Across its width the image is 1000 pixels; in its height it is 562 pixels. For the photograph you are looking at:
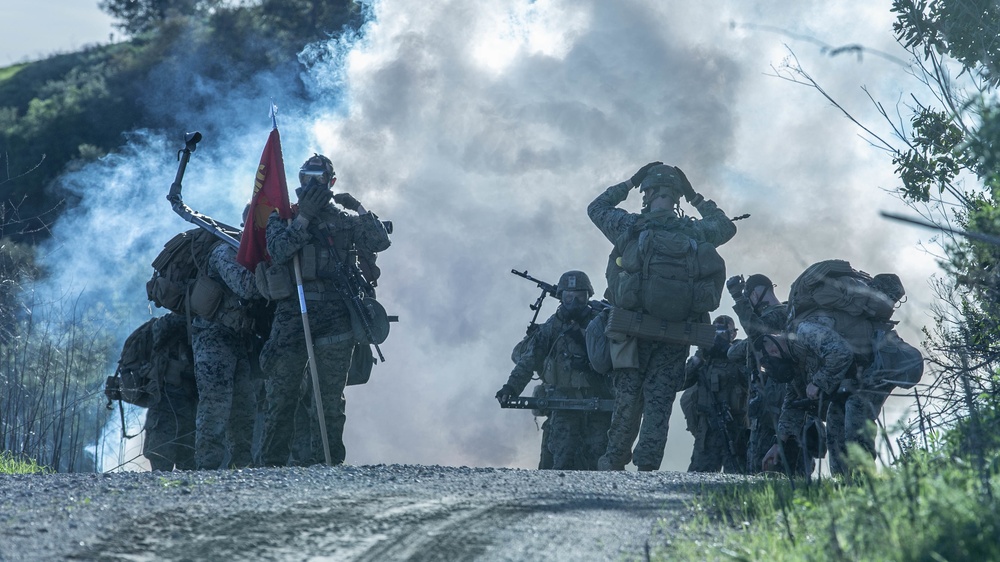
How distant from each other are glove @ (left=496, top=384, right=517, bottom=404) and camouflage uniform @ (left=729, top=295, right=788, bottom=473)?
2.50m

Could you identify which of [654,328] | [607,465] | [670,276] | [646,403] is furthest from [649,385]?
[670,276]

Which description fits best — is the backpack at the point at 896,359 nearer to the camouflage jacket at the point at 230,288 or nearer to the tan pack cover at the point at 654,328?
the tan pack cover at the point at 654,328

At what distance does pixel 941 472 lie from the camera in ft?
16.3

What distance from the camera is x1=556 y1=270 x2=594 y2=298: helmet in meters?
12.6

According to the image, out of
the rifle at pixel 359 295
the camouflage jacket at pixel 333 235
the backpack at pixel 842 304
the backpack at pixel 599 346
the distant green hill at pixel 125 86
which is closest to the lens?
the backpack at pixel 842 304

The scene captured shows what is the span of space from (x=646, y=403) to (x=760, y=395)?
1.18 m

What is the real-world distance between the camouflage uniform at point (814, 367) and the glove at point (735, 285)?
2735 mm

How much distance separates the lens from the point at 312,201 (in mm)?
9320

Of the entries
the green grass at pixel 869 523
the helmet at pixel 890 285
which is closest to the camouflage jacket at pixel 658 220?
the helmet at pixel 890 285

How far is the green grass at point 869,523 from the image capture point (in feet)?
13.0

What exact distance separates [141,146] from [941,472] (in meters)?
23.1

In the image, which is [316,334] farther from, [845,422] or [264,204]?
[845,422]

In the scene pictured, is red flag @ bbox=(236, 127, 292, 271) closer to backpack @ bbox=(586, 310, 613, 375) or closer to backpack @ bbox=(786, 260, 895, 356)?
backpack @ bbox=(586, 310, 613, 375)

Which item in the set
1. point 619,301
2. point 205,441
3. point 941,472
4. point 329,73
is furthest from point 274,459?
point 329,73
